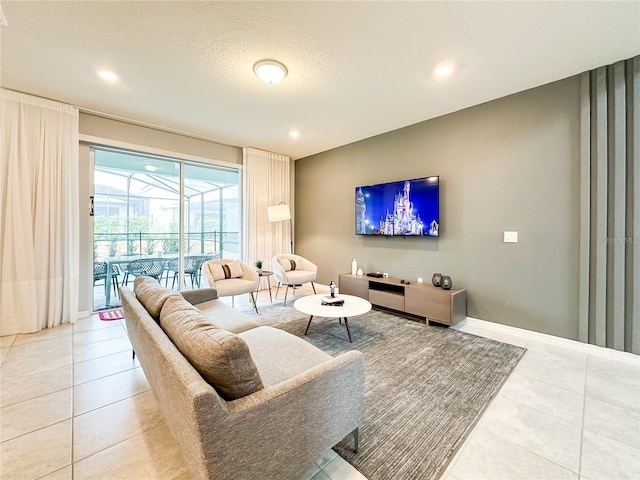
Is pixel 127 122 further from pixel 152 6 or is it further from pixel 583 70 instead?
pixel 583 70

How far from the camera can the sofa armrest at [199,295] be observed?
2.63 m

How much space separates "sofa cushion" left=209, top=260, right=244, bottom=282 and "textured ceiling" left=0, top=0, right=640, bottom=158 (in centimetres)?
206

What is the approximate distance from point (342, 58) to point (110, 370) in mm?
3375

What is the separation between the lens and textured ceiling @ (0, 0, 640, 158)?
187 centimetres

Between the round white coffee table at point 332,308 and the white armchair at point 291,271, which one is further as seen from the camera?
the white armchair at point 291,271

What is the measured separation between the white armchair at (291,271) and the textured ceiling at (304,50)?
2.31 metres

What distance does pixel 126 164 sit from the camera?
156 inches

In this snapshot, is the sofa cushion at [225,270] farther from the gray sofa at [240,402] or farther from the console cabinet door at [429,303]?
the console cabinet door at [429,303]

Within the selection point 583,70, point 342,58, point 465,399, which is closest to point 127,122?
point 342,58

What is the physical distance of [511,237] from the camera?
3.03 meters

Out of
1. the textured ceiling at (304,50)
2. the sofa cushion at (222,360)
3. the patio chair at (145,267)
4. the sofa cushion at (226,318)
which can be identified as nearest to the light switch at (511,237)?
the textured ceiling at (304,50)

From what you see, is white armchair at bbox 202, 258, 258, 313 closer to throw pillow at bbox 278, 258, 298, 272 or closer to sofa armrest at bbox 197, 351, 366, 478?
throw pillow at bbox 278, 258, 298, 272

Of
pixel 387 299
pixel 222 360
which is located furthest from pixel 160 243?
pixel 222 360

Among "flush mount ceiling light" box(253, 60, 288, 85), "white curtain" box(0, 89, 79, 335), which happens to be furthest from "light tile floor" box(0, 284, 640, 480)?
"flush mount ceiling light" box(253, 60, 288, 85)
